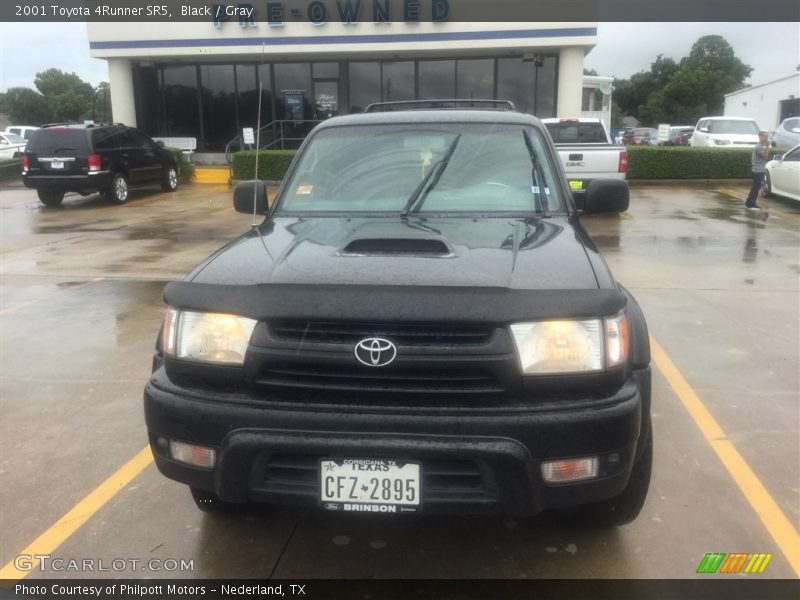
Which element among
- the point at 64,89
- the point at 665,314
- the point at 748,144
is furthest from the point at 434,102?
the point at 64,89

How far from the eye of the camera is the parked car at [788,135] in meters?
20.3

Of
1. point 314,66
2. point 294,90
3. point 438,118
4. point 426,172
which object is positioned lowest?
point 426,172

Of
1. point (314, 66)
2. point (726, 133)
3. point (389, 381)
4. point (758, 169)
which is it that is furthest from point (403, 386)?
point (726, 133)

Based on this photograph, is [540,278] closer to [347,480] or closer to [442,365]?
[442,365]

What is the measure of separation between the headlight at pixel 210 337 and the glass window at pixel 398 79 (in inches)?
797

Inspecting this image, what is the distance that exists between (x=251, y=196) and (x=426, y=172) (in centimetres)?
119

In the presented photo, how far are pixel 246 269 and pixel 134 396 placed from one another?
92.8 inches

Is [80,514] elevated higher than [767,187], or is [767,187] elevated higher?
[767,187]

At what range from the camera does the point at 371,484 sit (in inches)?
95.4

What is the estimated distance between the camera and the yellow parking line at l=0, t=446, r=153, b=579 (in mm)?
2959

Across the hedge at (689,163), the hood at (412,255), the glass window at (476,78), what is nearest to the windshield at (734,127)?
the hedge at (689,163)

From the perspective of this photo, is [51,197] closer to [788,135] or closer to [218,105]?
[218,105]

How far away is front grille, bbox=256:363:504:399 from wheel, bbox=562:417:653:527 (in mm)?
806

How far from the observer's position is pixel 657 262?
879cm
